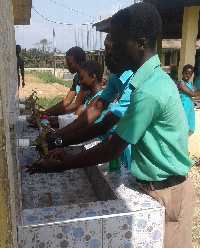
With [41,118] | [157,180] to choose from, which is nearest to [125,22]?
[157,180]

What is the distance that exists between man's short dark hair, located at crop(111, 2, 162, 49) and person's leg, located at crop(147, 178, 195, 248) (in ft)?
2.44

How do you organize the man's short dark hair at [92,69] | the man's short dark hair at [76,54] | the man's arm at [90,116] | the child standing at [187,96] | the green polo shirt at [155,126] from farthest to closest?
the child standing at [187,96] → the man's short dark hair at [76,54] → the man's short dark hair at [92,69] → the man's arm at [90,116] → the green polo shirt at [155,126]

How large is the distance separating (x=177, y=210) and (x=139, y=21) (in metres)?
0.94

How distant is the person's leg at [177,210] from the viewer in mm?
1530

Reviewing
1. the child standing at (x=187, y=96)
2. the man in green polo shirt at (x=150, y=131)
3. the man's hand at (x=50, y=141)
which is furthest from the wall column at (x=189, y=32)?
the man in green polo shirt at (x=150, y=131)

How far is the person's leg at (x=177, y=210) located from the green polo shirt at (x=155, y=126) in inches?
3.9

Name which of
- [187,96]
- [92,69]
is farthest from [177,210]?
[187,96]

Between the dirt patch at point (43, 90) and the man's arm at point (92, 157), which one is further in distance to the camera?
the dirt patch at point (43, 90)

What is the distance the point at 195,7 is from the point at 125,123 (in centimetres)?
549

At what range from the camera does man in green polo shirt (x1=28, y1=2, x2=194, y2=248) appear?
127cm

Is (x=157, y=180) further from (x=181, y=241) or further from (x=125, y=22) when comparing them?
(x=125, y=22)

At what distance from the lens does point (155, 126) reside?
1341 mm

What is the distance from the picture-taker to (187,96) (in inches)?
205

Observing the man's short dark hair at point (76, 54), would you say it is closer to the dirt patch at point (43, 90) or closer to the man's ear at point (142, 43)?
the man's ear at point (142, 43)
